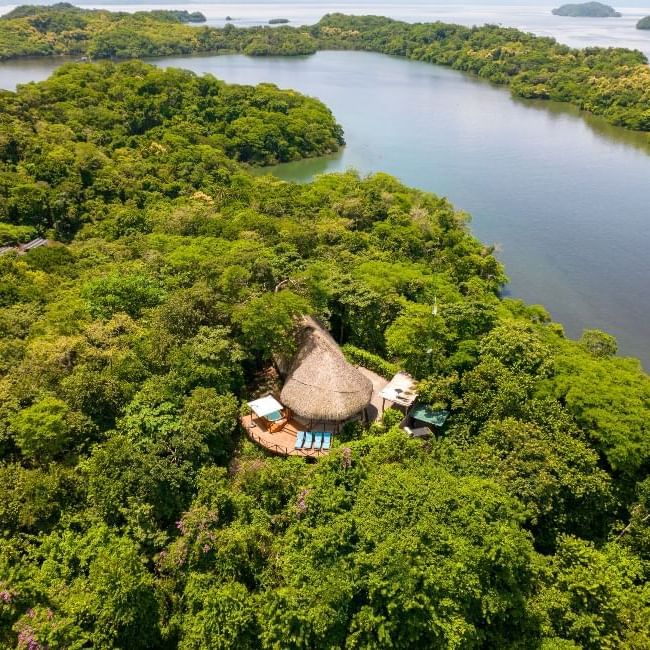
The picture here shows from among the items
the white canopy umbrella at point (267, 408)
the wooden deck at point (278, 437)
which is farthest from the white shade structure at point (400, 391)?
the white canopy umbrella at point (267, 408)

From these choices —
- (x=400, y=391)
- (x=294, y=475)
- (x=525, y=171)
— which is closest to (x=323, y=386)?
(x=400, y=391)

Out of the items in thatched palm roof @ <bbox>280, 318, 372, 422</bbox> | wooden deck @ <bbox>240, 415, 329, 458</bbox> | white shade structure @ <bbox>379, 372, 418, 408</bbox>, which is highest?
thatched palm roof @ <bbox>280, 318, 372, 422</bbox>

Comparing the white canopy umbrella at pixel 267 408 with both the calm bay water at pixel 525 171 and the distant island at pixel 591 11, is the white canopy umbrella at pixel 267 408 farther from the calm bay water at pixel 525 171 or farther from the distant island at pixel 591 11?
the distant island at pixel 591 11

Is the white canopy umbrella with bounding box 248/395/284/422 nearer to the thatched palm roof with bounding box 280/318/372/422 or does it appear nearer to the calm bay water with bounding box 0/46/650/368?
the thatched palm roof with bounding box 280/318/372/422

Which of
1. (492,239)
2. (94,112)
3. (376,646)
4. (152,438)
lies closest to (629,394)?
(376,646)

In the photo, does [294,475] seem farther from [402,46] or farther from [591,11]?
[591,11]

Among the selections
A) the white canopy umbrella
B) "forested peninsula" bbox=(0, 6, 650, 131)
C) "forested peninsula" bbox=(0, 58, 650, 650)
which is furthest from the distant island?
the white canopy umbrella
